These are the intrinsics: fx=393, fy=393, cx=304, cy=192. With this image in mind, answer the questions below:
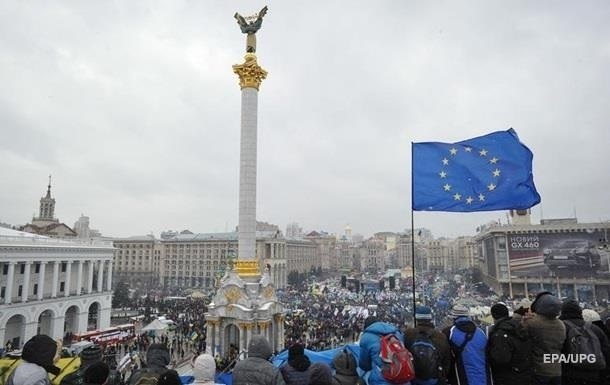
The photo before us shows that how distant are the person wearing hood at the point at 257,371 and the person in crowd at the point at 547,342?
308cm

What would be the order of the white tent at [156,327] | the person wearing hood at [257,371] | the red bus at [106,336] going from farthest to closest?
the red bus at [106,336] → the white tent at [156,327] → the person wearing hood at [257,371]

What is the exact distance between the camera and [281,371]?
190 inches

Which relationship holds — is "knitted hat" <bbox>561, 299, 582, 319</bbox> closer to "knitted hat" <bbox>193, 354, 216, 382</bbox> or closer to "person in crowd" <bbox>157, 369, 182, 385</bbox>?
"knitted hat" <bbox>193, 354, 216, 382</bbox>

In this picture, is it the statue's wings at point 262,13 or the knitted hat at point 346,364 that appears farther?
the statue's wings at point 262,13

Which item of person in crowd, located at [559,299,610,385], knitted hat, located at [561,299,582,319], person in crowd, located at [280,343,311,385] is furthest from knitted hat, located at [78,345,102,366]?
knitted hat, located at [561,299,582,319]

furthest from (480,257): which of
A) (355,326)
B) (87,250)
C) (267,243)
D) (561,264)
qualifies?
(87,250)

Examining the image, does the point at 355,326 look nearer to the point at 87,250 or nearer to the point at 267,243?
the point at 87,250

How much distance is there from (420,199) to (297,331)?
72.6 ft

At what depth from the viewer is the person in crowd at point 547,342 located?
15.4 feet

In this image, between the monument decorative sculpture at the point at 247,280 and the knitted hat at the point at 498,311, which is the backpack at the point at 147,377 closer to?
the knitted hat at the point at 498,311

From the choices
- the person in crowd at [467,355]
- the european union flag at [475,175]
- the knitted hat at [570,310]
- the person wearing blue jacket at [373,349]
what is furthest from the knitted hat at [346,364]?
the european union flag at [475,175]

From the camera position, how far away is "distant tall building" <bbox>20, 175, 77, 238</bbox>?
6325 centimetres

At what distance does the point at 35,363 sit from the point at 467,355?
16.3 feet

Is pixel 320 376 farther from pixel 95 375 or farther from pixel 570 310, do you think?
pixel 570 310
